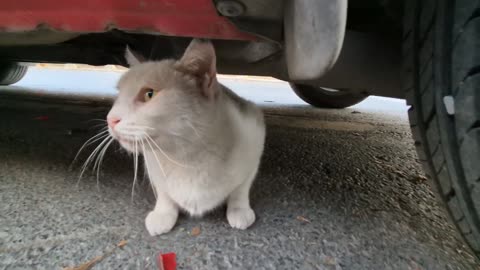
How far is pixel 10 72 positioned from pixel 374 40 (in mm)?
3707

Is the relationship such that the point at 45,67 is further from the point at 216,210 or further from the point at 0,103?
the point at 216,210

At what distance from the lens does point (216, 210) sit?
108cm

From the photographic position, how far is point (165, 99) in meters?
0.82

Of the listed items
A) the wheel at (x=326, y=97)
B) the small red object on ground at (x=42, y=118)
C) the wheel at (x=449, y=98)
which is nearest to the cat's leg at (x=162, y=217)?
the wheel at (x=449, y=98)

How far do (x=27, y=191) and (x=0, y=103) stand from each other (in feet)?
6.43

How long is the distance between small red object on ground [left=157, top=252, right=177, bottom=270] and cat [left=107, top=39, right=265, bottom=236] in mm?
143

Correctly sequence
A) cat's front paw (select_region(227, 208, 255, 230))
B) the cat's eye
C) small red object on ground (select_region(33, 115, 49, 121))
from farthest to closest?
small red object on ground (select_region(33, 115, 49, 121)), cat's front paw (select_region(227, 208, 255, 230)), the cat's eye

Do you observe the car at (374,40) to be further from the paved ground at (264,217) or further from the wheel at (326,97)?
the wheel at (326,97)

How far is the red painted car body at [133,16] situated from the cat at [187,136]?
69mm

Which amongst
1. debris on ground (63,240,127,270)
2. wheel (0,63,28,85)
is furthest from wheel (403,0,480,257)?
wheel (0,63,28,85)

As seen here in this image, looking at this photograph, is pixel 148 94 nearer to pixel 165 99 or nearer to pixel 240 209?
pixel 165 99

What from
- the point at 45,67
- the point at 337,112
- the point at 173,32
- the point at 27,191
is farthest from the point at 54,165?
the point at 45,67

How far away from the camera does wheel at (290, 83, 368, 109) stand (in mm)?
2779

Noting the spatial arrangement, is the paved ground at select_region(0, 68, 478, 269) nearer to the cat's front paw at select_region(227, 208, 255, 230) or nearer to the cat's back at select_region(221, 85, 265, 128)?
the cat's front paw at select_region(227, 208, 255, 230)
